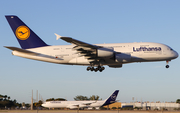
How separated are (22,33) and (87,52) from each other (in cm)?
1620

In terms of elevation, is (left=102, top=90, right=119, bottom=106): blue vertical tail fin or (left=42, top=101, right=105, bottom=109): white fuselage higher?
(left=102, top=90, right=119, bottom=106): blue vertical tail fin

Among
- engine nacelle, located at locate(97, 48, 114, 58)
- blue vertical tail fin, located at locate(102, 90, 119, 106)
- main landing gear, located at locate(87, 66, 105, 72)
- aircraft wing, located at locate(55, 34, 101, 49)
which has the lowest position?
blue vertical tail fin, located at locate(102, 90, 119, 106)

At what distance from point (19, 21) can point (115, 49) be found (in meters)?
22.4

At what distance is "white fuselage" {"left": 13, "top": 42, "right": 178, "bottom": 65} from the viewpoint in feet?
143

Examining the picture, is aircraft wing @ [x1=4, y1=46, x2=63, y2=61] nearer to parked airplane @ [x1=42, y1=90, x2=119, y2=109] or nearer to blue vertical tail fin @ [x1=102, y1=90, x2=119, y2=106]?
parked airplane @ [x1=42, y1=90, x2=119, y2=109]

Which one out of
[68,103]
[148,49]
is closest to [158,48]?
[148,49]

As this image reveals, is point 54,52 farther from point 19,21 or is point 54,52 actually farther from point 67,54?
point 19,21

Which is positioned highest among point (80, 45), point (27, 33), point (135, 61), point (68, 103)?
point (27, 33)

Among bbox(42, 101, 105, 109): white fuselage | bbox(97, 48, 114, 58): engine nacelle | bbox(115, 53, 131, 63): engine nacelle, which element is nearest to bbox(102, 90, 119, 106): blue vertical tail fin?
bbox(42, 101, 105, 109): white fuselage

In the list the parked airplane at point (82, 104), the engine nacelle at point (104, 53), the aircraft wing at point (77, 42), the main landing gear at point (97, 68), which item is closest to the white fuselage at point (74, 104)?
the parked airplane at point (82, 104)

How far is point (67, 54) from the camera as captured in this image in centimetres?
4600

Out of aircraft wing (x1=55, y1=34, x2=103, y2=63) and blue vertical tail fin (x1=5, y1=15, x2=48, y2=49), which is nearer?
aircraft wing (x1=55, y1=34, x2=103, y2=63)

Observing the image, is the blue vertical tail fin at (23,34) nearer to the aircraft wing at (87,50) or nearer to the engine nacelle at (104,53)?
the aircraft wing at (87,50)

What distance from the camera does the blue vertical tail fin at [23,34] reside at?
49062mm
